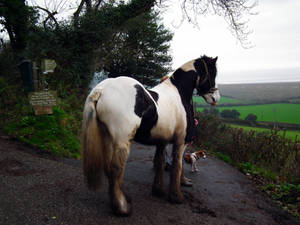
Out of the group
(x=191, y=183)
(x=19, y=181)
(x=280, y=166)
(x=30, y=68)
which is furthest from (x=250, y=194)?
(x=30, y=68)

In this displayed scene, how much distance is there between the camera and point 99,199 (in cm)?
343

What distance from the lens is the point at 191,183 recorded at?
4.80m

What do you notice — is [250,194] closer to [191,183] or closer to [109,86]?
[191,183]

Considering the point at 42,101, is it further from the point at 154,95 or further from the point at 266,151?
the point at 266,151

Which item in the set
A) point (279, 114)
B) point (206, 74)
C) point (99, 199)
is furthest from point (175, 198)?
point (279, 114)

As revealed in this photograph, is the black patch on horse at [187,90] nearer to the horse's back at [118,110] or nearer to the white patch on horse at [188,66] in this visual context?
the white patch on horse at [188,66]

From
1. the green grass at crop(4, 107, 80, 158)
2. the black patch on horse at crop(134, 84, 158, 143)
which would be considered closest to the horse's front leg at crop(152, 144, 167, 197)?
the black patch on horse at crop(134, 84, 158, 143)

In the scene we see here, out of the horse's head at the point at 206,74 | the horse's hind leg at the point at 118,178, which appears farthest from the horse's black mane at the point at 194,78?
the horse's hind leg at the point at 118,178

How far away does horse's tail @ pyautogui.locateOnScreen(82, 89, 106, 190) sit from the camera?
2863 millimetres

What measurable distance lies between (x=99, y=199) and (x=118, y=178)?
0.78 m

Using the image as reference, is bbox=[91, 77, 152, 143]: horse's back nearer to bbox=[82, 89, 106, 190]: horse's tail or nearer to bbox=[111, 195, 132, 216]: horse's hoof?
bbox=[82, 89, 106, 190]: horse's tail

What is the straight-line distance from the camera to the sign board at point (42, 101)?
637 cm

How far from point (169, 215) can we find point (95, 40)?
Answer: 1071cm

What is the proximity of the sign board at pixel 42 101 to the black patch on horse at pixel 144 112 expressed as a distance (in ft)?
14.3
